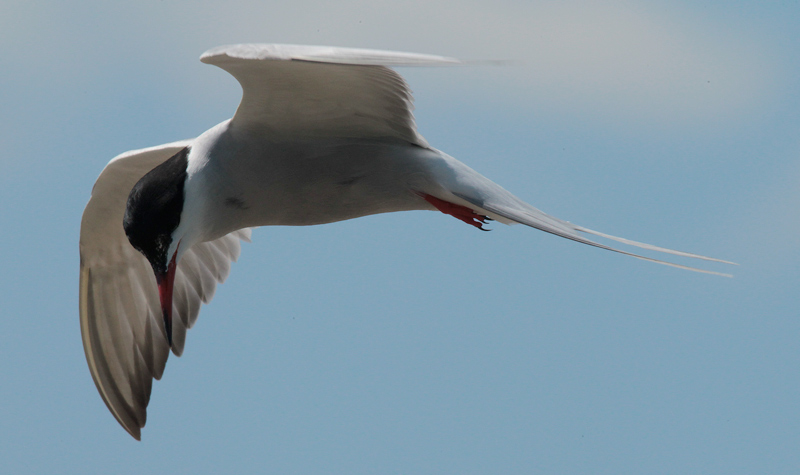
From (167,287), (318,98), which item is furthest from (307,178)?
(167,287)

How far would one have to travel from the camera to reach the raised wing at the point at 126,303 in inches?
182

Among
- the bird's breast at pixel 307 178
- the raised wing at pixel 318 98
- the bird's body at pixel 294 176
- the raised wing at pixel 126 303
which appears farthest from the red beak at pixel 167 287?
the raised wing at pixel 126 303

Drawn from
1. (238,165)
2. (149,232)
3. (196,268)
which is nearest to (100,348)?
(196,268)

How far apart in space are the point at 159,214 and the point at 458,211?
136 centimetres

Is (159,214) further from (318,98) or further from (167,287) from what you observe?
(318,98)

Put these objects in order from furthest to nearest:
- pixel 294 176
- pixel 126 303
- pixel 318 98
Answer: pixel 126 303 < pixel 294 176 < pixel 318 98

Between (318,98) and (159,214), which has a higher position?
(318,98)

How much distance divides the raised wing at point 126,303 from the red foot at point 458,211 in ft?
5.64

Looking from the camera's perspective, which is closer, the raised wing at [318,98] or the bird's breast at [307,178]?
the raised wing at [318,98]

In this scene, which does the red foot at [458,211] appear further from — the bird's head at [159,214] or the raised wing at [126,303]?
the raised wing at [126,303]

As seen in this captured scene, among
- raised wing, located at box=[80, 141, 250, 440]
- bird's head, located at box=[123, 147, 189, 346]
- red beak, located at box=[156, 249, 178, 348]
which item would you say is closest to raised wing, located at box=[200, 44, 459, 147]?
bird's head, located at box=[123, 147, 189, 346]

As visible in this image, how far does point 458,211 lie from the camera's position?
376cm

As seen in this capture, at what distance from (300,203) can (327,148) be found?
0.29 m

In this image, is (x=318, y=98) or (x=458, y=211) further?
(x=458, y=211)
